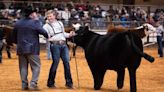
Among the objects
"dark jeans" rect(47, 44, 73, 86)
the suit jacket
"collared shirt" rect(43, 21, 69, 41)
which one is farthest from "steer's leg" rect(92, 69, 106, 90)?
the suit jacket

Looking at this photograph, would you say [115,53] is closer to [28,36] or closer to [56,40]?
[56,40]

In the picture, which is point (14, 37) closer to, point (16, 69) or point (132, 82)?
point (132, 82)

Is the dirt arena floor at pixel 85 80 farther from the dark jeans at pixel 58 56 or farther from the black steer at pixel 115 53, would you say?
the black steer at pixel 115 53

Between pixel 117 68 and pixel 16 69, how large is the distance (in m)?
6.93

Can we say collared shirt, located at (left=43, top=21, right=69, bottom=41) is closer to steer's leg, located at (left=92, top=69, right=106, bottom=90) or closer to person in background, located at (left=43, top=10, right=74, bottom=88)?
person in background, located at (left=43, top=10, right=74, bottom=88)

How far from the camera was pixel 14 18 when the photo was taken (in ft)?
92.7

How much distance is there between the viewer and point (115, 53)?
11047mm

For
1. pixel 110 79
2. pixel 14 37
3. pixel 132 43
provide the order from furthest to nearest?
pixel 110 79 → pixel 14 37 → pixel 132 43

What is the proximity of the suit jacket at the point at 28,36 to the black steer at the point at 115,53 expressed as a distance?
1.30 meters

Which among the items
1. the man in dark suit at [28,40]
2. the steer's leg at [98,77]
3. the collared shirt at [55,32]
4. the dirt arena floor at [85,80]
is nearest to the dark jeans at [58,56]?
the collared shirt at [55,32]

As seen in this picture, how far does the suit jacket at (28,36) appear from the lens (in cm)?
1146

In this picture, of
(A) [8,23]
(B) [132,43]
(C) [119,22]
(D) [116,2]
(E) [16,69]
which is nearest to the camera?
(B) [132,43]

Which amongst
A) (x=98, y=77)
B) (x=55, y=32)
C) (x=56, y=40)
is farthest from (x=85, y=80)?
(x=55, y=32)

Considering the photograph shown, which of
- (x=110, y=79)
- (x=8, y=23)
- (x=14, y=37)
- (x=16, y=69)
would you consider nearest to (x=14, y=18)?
(x=8, y=23)
